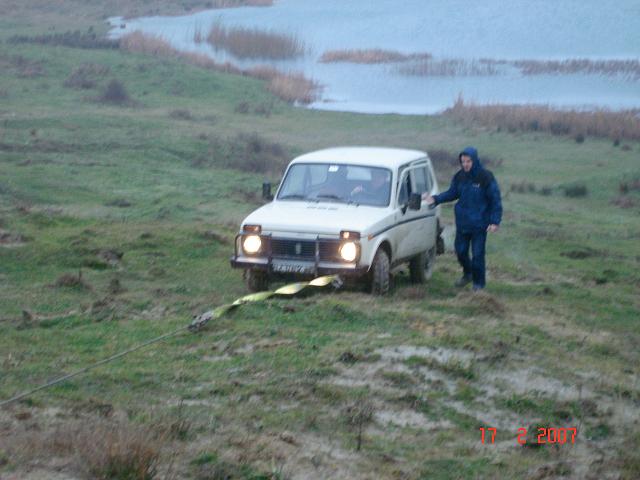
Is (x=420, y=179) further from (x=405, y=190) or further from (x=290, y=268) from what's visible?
(x=290, y=268)

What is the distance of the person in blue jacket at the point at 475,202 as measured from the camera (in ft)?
42.3

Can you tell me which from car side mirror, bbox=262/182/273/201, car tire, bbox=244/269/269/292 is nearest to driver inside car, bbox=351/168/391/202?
car side mirror, bbox=262/182/273/201

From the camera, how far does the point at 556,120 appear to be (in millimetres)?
37688

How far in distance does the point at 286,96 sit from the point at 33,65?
9956mm

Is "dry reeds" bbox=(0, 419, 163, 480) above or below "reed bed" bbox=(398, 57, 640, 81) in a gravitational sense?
below

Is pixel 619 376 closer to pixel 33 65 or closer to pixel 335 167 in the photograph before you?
pixel 335 167

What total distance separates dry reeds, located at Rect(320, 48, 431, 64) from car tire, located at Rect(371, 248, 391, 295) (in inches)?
1679

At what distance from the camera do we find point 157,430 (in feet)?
22.1

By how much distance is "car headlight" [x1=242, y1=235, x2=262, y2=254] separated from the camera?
12.3 m

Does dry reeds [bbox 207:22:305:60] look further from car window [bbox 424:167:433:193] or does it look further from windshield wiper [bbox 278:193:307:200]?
windshield wiper [bbox 278:193:307:200]

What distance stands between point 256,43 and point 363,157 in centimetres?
4212

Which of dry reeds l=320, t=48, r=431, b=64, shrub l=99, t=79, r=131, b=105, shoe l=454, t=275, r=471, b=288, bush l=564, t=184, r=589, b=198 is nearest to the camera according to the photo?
shoe l=454, t=275, r=471, b=288

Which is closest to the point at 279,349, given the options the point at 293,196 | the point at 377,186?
the point at 293,196
